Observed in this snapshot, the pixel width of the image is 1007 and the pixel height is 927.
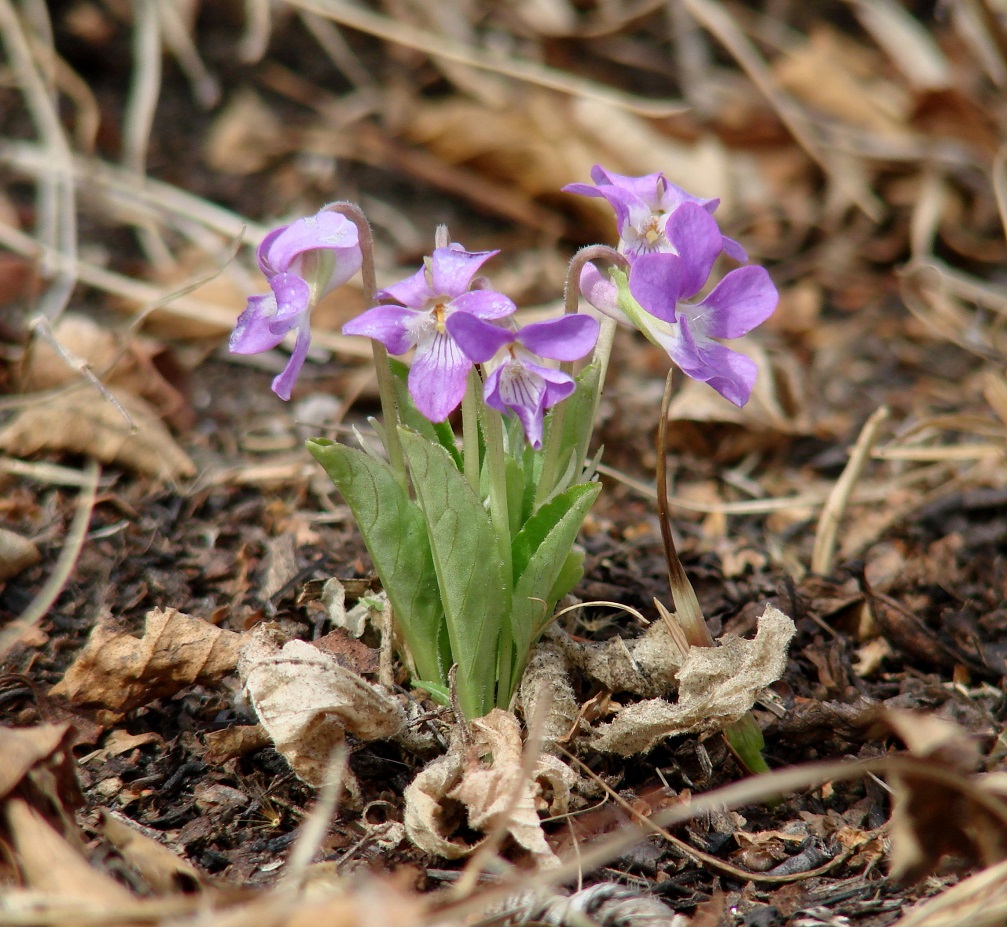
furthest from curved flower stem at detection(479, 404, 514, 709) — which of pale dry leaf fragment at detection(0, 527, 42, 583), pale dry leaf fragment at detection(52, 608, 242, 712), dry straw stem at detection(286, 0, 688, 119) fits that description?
dry straw stem at detection(286, 0, 688, 119)

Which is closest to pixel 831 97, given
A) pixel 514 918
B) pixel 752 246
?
→ pixel 752 246

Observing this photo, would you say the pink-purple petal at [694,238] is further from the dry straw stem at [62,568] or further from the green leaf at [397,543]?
the dry straw stem at [62,568]

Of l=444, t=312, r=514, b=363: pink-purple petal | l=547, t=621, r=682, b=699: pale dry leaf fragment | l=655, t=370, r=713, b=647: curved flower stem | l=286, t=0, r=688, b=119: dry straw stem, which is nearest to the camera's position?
l=444, t=312, r=514, b=363: pink-purple petal

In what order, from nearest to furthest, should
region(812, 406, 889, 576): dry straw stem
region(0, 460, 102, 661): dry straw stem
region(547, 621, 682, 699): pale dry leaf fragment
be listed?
region(547, 621, 682, 699): pale dry leaf fragment, region(0, 460, 102, 661): dry straw stem, region(812, 406, 889, 576): dry straw stem

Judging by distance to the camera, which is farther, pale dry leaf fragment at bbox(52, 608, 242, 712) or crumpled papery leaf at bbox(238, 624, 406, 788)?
pale dry leaf fragment at bbox(52, 608, 242, 712)

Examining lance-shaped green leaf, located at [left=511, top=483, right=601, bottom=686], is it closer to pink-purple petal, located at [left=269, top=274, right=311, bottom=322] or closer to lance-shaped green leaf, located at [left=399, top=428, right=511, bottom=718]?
lance-shaped green leaf, located at [left=399, top=428, right=511, bottom=718]

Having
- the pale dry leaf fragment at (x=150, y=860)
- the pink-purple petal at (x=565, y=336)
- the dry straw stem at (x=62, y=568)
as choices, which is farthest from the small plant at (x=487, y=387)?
the dry straw stem at (x=62, y=568)
